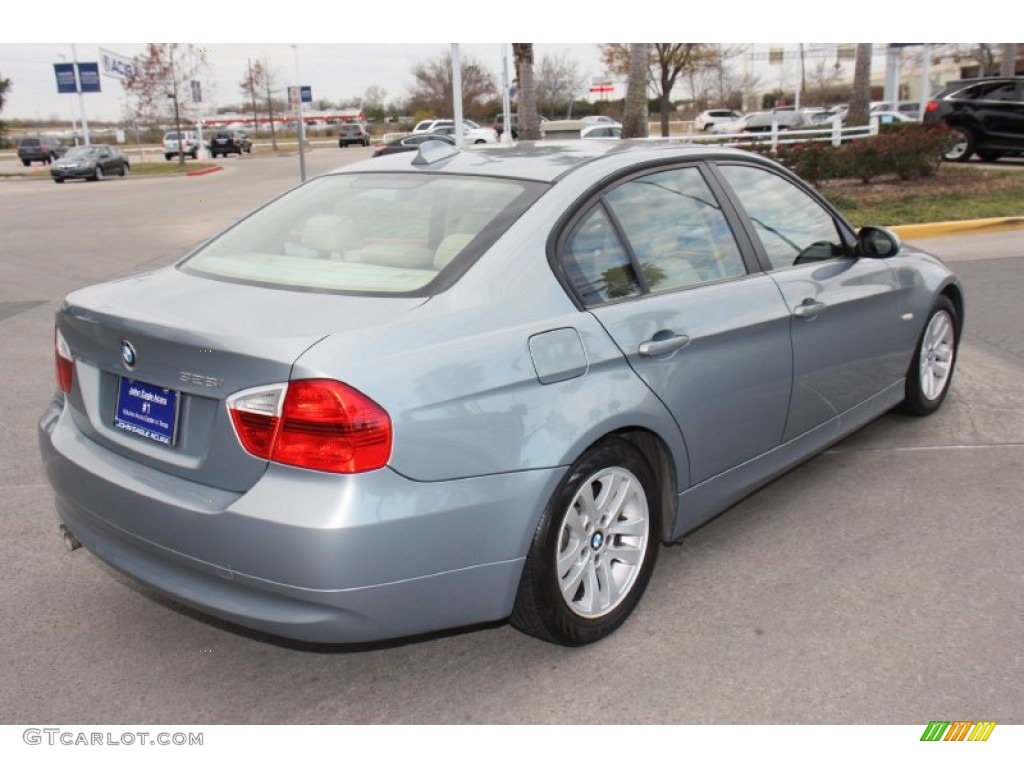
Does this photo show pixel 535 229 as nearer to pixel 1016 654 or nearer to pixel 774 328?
pixel 774 328

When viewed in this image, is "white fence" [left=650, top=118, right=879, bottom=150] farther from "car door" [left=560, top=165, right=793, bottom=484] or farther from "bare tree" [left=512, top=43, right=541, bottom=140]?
"car door" [left=560, top=165, right=793, bottom=484]

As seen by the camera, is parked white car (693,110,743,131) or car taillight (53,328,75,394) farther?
parked white car (693,110,743,131)

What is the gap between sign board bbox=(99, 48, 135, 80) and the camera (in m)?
48.5

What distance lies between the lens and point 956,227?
42.3 feet

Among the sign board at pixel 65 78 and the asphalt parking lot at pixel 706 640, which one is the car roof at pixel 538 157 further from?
the sign board at pixel 65 78

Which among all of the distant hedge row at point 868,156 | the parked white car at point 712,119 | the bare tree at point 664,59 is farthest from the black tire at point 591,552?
the parked white car at point 712,119

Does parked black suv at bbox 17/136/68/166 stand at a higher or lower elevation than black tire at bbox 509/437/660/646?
higher

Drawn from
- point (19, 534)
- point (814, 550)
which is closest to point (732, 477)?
point (814, 550)

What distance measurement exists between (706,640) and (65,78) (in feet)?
177

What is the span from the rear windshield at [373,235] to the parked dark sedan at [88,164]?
3650cm

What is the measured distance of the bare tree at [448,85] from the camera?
224ft

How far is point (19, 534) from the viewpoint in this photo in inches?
167

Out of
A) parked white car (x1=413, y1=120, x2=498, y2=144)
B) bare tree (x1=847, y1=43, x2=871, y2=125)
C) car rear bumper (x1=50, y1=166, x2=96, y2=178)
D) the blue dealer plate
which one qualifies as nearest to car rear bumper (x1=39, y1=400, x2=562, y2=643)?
the blue dealer plate

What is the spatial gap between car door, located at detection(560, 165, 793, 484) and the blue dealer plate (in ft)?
4.33
